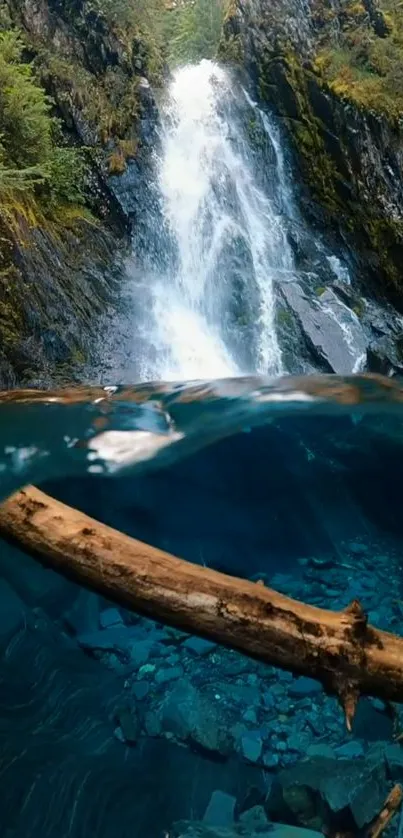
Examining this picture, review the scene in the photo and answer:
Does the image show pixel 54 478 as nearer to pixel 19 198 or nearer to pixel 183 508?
pixel 183 508

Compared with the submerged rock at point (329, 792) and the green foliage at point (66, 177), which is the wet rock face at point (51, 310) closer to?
the green foliage at point (66, 177)

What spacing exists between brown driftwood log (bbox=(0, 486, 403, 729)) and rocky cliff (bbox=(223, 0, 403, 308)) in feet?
35.9

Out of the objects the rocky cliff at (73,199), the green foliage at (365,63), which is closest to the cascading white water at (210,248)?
the rocky cliff at (73,199)

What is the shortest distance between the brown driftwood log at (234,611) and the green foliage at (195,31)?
1445 centimetres

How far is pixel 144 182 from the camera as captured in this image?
1134 cm

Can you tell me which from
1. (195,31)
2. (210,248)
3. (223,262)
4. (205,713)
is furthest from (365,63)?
(205,713)

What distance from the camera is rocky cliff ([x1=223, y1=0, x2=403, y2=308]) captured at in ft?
40.8

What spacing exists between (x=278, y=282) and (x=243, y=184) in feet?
8.39

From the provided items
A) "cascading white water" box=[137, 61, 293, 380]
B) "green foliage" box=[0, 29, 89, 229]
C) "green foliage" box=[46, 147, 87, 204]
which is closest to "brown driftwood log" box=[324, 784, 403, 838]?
"cascading white water" box=[137, 61, 293, 380]

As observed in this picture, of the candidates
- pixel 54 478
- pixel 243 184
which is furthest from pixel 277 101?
pixel 54 478

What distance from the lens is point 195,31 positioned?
1505cm

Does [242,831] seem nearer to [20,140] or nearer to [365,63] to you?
[20,140]

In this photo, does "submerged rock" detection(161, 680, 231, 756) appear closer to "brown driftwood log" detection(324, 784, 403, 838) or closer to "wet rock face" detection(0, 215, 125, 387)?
"brown driftwood log" detection(324, 784, 403, 838)

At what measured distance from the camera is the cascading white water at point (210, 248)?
32.6 feet
